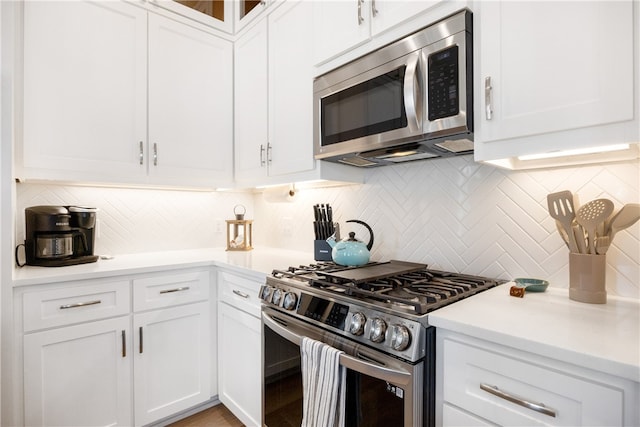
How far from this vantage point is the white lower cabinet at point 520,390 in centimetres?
68

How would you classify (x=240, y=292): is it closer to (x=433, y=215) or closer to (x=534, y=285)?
(x=433, y=215)

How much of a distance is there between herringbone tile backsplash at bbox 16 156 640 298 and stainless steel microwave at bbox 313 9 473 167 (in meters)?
0.19

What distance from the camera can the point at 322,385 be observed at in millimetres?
1120

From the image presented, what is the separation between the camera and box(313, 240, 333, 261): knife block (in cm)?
180

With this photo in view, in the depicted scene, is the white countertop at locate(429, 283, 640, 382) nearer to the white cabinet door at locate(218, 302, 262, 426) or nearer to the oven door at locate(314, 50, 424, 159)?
the oven door at locate(314, 50, 424, 159)

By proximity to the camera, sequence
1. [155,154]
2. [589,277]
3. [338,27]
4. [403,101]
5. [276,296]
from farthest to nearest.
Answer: [155,154], [338,27], [276,296], [403,101], [589,277]

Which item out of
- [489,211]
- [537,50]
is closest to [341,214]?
[489,211]

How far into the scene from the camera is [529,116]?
3.22 feet

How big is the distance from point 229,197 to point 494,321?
226cm

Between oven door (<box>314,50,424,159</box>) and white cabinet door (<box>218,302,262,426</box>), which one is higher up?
oven door (<box>314,50,424,159</box>)

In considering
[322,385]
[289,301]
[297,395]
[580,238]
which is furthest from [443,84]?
[297,395]

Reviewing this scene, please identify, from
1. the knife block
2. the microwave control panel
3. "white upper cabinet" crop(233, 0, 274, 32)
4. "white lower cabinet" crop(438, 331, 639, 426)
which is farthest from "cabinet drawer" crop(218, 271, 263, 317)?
"white upper cabinet" crop(233, 0, 274, 32)

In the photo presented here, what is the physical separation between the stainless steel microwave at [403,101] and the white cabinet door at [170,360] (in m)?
1.23

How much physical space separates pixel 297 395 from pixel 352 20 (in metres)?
1.61
